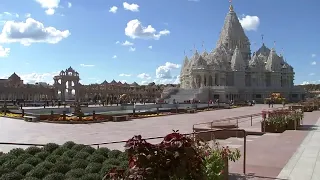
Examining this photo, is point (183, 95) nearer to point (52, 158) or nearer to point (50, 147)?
point (50, 147)

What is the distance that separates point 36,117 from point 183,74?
88308 millimetres

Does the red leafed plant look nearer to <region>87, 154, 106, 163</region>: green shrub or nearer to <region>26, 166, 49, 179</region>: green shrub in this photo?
<region>26, 166, 49, 179</region>: green shrub

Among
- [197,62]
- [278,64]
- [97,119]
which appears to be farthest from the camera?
[278,64]

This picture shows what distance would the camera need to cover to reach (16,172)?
27.6 feet

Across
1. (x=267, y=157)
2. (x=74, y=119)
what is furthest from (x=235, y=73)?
(x=267, y=157)

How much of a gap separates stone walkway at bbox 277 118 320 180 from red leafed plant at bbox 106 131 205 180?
4647 mm

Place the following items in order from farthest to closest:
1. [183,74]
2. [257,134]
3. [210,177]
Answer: [183,74] < [257,134] < [210,177]

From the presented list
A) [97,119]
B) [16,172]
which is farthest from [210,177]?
[97,119]

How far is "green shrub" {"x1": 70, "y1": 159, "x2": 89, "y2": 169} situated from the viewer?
8.87 metres

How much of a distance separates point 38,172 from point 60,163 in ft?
2.14

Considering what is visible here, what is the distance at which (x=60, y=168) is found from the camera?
341 inches

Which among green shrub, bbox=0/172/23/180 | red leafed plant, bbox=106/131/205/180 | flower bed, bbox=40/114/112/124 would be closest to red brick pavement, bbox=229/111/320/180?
red leafed plant, bbox=106/131/205/180

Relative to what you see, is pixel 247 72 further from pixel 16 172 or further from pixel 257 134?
pixel 16 172

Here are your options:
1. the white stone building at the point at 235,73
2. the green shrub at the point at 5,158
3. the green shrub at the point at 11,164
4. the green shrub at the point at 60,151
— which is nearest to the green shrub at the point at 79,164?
the green shrub at the point at 60,151
